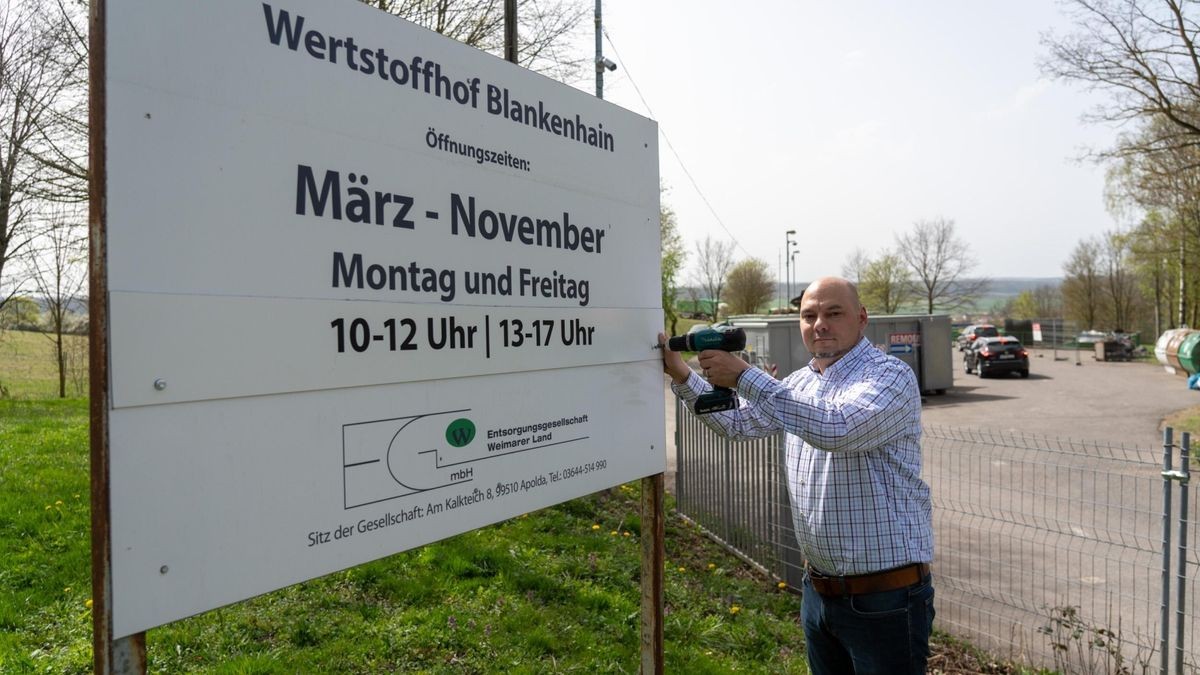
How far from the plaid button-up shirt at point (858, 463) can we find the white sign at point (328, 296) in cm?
73

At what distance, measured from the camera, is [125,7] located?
4.87 ft

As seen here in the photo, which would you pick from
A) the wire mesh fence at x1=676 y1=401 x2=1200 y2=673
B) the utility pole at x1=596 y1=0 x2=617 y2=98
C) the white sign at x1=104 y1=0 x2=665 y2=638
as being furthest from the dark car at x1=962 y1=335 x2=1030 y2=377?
the white sign at x1=104 y1=0 x2=665 y2=638

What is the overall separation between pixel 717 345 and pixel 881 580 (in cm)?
93

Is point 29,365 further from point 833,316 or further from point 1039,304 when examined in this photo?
point 1039,304

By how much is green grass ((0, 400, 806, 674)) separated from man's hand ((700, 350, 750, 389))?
6.08 feet

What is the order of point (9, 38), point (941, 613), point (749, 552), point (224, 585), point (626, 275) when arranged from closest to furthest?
point (224, 585), point (626, 275), point (941, 613), point (749, 552), point (9, 38)

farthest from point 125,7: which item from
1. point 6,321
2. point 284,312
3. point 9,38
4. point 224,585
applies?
point 6,321

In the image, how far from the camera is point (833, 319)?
260cm

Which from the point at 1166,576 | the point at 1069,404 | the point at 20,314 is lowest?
the point at 1069,404

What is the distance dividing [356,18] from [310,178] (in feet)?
1.64

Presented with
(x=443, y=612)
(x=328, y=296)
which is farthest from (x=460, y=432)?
(x=443, y=612)

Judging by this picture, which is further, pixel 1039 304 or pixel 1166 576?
pixel 1039 304

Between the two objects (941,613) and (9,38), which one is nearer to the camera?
(941,613)

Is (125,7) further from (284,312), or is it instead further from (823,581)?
(823,581)
